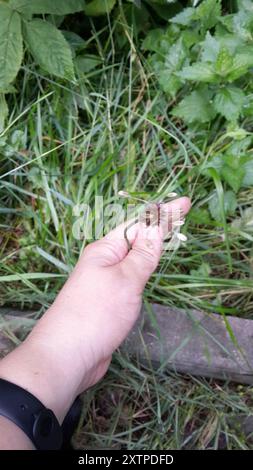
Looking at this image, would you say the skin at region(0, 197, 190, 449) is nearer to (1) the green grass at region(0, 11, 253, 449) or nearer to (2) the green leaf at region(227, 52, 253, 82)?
(1) the green grass at region(0, 11, 253, 449)

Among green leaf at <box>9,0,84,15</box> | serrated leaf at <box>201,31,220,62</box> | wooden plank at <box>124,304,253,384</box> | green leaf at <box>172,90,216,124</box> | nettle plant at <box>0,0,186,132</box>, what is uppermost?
green leaf at <box>9,0,84,15</box>

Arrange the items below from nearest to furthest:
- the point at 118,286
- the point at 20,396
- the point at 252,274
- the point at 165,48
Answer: the point at 20,396 < the point at 118,286 < the point at 252,274 < the point at 165,48

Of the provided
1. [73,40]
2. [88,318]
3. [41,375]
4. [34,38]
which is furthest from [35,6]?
[41,375]

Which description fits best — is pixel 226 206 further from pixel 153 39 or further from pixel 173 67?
pixel 153 39

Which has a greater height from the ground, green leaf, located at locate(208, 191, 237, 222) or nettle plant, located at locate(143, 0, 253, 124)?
nettle plant, located at locate(143, 0, 253, 124)

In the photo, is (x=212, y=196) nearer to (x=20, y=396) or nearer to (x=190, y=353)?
(x=190, y=353)

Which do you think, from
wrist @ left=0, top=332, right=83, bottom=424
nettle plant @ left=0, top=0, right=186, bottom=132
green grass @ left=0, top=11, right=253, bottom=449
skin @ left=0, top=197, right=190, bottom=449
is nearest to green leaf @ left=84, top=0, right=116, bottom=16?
green grass @ left=0, top=11, right=253, bottom=449

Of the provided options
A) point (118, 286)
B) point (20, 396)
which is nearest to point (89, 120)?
point (118, 286)
